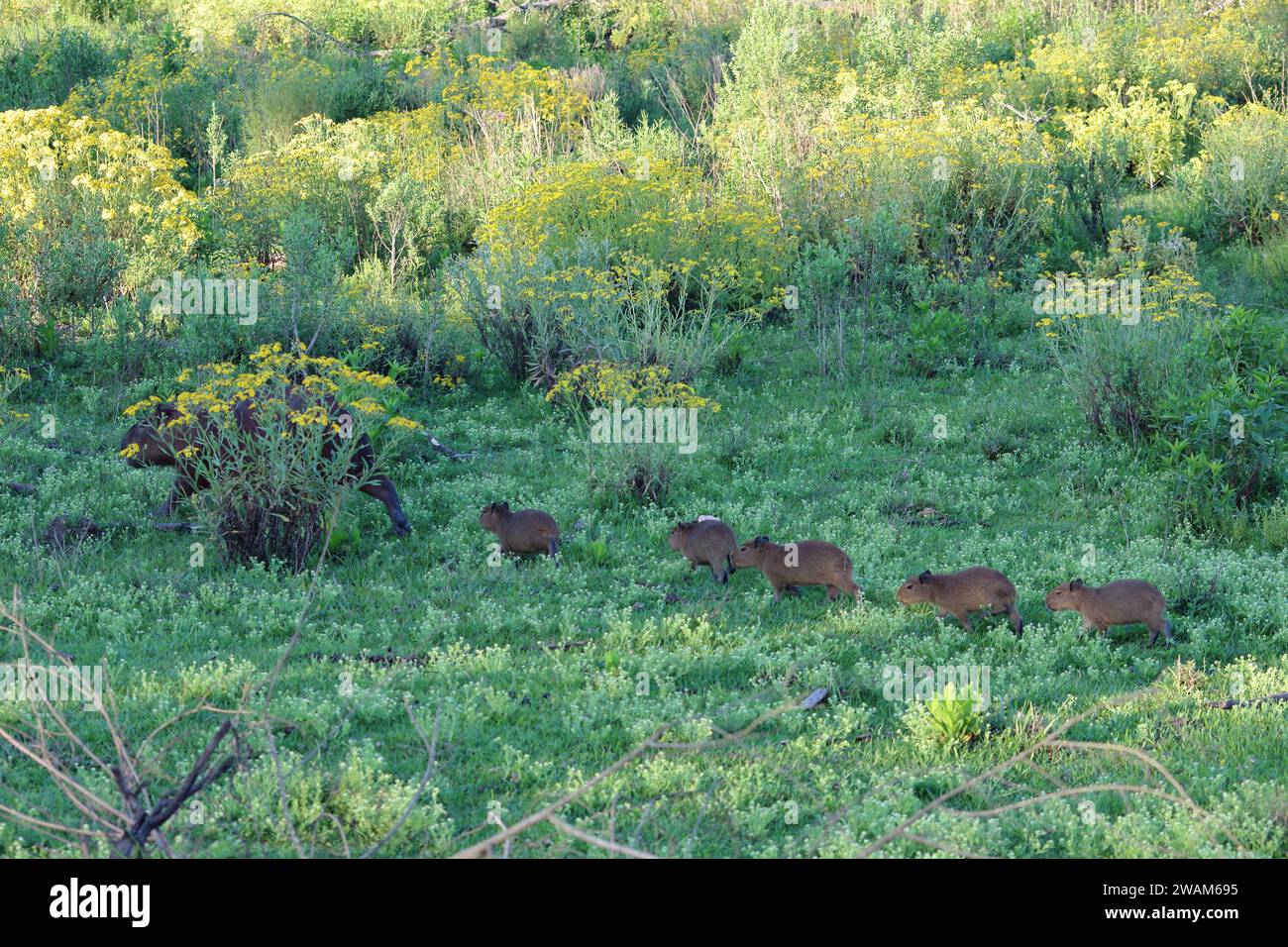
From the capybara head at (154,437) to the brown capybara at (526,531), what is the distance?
2.13 meters

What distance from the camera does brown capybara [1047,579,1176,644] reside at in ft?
21.0

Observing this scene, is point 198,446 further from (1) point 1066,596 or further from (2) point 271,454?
(1) point 1066,596

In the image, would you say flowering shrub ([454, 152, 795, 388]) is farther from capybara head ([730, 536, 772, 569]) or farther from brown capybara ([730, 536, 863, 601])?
brown capybara ([730, 536, 863, 601])

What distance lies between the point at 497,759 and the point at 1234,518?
5.07 m

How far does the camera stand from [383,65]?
2016cm

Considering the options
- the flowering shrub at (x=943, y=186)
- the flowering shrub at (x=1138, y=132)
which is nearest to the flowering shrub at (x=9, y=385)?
the flowering shrub at (x=943, y=186)

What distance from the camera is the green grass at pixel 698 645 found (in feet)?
15.4

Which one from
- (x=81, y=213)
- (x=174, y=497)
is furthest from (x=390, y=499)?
(x=81, y=213)

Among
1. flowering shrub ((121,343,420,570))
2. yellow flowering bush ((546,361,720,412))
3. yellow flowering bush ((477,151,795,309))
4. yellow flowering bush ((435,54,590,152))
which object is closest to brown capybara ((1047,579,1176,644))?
yellow flowering bush ((546,361,720,412))

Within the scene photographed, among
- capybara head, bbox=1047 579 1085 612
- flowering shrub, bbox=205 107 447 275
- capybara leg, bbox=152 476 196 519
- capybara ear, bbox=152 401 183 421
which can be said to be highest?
flowering shrub, bbox=205 107 447 275

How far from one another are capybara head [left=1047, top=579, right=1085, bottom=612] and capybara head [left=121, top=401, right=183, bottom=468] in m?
5.20

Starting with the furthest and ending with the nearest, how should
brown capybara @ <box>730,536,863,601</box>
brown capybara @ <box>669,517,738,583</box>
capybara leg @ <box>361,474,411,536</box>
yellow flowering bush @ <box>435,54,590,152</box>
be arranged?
yellow flowering bush @ <box>435,54,590,152</box> → capybara leg @ <box>361,474,411,536</box> → brown capybara @ <box>669,517,738,583</box> → brown capybara @ <box>730,536,863,601</box>

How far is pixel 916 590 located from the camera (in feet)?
21.9

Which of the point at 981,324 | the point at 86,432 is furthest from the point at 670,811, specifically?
the point at 981,324
